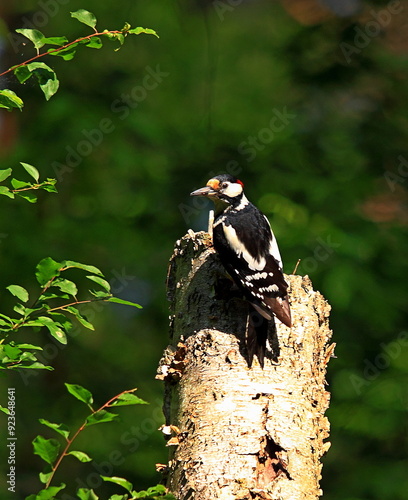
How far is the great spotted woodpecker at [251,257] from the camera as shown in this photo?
128 inches

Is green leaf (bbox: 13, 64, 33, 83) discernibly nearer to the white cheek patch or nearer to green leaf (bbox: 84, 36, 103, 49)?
green leaf (bbox: 84, 36, 103, 49)

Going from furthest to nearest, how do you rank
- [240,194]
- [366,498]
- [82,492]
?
[366,498] < [240,194] < [82,492]

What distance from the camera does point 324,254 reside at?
20.1 feet

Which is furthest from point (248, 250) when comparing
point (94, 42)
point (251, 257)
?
point (94, 42)

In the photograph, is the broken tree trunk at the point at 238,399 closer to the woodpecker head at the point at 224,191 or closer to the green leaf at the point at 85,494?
the woodpecker head at the point at 224,191

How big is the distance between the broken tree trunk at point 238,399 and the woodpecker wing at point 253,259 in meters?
0.07

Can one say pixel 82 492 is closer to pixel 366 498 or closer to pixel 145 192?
pixel 366 498

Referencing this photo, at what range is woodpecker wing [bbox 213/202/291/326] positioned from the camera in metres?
3.30

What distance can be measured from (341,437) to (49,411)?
2.79 metres

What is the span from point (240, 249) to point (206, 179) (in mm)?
3301

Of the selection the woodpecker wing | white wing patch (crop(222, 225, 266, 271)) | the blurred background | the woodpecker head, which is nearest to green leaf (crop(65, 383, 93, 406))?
the woodpecker wing

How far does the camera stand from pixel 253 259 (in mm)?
3744

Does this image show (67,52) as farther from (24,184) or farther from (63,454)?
(63,454)

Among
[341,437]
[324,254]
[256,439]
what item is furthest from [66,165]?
[256,439]
